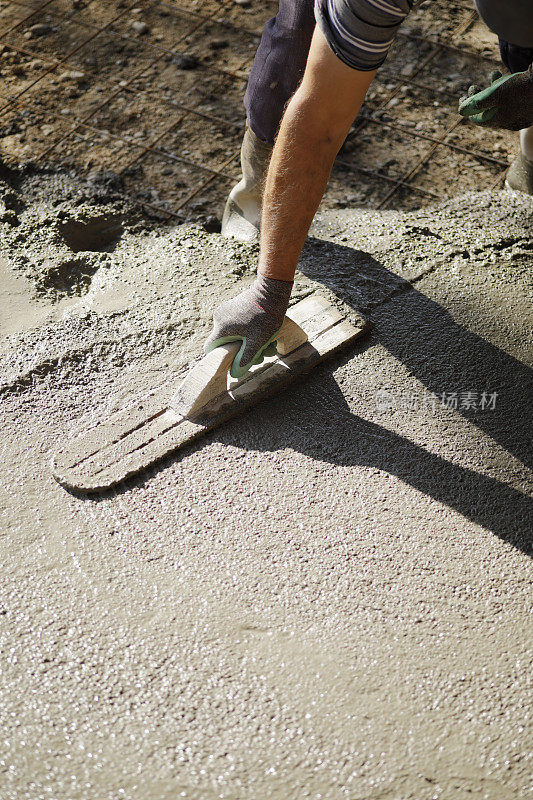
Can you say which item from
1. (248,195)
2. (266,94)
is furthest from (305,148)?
(248,195)

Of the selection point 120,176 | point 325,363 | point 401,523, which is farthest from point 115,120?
point 401,523

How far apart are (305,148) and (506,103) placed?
25.6 inches

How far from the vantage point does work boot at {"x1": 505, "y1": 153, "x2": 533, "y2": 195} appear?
2645mm

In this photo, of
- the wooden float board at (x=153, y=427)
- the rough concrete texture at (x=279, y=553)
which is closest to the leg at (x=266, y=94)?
the rough concrete texture at (x=279, y=553)

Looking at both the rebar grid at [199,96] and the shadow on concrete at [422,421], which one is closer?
the shadow on concrete at [422,421]

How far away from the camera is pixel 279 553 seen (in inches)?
66.8

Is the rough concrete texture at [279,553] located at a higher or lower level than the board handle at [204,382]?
lower

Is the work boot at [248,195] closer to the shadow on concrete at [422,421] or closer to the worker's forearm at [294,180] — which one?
the shadow on concrete at [422,421]

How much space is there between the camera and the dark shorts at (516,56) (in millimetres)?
2260

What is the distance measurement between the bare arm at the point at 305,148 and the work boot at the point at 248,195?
0.61 metres

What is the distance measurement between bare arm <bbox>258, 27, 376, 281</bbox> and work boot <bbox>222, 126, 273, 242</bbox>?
23.8 inches

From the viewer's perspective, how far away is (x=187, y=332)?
7.05 ft

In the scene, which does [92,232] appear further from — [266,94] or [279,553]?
[279,553]

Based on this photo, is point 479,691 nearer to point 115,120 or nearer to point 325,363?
point 325,363
